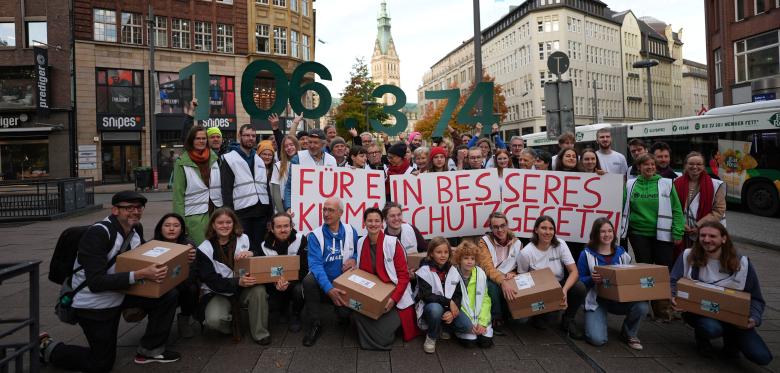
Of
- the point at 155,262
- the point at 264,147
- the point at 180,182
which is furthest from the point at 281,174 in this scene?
the point at 155,262

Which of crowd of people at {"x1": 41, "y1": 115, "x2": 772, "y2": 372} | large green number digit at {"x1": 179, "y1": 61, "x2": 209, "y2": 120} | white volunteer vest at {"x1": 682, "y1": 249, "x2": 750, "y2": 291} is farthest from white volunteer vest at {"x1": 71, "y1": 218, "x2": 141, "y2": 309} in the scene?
white volunteer vest at {"x1": 682, "y1": 249, "x2": 750, "y2": 291}

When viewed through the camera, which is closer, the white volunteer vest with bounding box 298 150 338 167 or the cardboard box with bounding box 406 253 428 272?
the cardboard box with bounding box 406 253 428 272

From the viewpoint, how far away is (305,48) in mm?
36125

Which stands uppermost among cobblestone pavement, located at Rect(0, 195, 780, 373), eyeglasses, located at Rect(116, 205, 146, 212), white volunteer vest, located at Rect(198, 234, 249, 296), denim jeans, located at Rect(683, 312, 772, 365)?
eyeglasses, located at Rect(116, 205, 146, 212)

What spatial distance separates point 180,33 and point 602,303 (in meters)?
33.5

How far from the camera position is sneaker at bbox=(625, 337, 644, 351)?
434cm

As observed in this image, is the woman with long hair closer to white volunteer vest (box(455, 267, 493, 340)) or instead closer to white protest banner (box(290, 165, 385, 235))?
white protest banner (box(290, 165, 385, 235))

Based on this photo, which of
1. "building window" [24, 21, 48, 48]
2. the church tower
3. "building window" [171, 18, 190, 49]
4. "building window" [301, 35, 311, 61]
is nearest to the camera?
"building window" [24, 21, 48, 48]

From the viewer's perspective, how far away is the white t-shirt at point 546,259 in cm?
489

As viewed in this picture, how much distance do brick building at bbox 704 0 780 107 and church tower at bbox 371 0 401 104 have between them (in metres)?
121

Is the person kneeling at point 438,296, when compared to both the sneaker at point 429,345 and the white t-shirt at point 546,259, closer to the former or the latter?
the sneaker at point 429,345

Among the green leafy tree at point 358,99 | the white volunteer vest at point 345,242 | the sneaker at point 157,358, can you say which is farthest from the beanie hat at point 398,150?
the green leafy tree at point 358,99

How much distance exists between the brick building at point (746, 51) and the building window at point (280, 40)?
1084 inches

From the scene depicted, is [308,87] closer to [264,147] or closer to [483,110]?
[264,147]
